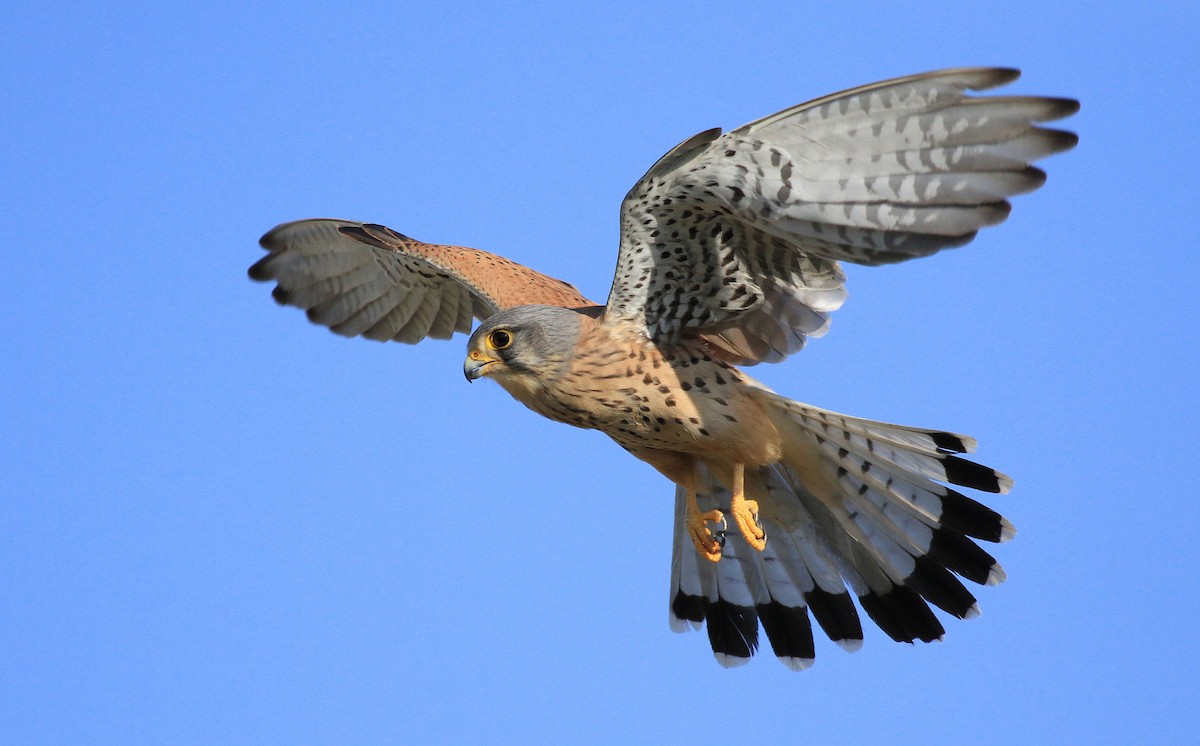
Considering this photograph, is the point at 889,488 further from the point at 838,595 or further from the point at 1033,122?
the point at 1033,122

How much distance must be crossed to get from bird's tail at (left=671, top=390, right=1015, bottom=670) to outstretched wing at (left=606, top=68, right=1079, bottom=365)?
52cm

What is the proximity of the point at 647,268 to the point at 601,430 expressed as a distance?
2.49 feet

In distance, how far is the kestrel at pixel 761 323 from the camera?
160 inches

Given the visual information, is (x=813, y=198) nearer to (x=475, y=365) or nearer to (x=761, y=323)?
(x=761, y=323)

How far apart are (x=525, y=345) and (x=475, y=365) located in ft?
0.80

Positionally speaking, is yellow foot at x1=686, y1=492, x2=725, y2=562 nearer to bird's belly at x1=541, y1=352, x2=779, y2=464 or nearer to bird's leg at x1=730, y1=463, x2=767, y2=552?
bird's leg at x1=730, y1=463, x2=767, y2=552

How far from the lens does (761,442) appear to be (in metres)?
5.31

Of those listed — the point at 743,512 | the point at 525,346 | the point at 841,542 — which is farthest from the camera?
the point at 841,542

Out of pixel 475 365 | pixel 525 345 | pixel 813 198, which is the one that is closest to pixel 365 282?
pixel 475 365

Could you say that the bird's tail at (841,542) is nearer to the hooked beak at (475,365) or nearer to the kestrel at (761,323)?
the kestrel at (761,323)

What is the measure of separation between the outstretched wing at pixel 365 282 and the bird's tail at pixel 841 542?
146 cm

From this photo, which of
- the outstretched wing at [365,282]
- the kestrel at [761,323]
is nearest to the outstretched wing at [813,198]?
the kestrel at [761,323]

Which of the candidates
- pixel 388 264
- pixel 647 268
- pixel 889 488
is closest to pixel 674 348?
pixel 647 268

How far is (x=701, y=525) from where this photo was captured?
5.74m
